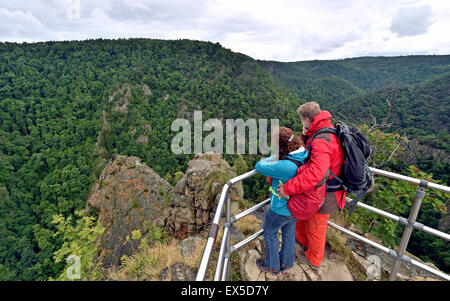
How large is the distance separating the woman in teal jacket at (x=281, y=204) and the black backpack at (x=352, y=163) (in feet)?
0.89

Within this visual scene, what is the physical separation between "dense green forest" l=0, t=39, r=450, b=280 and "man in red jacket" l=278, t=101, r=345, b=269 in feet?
77.6

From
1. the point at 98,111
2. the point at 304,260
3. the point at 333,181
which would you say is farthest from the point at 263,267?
the point at 98,111

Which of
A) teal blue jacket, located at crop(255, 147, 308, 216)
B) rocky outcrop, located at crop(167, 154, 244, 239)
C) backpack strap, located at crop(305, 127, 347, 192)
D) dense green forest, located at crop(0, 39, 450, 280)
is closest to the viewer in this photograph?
teal blue jacket, located at crop(255, 147, 308, 216)

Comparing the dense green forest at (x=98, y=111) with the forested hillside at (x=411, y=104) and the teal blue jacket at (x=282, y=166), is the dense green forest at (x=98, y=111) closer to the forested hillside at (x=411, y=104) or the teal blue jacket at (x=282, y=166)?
the forested hillside at (x=411, y=104)

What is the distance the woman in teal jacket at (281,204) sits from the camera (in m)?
2.18

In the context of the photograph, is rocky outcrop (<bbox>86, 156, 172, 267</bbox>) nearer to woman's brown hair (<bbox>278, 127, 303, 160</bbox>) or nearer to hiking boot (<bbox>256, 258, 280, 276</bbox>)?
hiking boot (<bbox>256, 258, 280, 276</bbox>)

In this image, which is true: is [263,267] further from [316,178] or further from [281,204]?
[316,178]

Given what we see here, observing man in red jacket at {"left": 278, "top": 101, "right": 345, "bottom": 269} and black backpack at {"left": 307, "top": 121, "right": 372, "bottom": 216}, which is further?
black backpack at {"left": 307, "top": 121, "right": 372, "bottom": 216}

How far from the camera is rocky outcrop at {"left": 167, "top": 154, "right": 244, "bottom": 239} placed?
343 inches

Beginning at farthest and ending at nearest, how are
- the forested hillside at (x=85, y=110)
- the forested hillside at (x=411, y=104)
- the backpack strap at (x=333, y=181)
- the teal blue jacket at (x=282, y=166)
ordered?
the forested hillside at (x=85, y=110) < the forested hillside at (x=411, y=104) < the backpack strap at (x=333, y=181) < the teal blue jacket at (x=282, y=166)

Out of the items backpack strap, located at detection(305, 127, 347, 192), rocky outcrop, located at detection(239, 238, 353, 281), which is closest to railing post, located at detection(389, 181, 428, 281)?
backpack strap, located at detection(305, 127, 347, 192)

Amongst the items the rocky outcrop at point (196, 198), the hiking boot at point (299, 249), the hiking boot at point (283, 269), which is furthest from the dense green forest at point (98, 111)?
the hiking boot at point (283, 269)

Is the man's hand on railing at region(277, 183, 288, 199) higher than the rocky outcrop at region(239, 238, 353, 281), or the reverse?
the man's hand on railing at region(277, 183, 288, 199)

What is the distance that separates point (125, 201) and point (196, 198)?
9.05m
